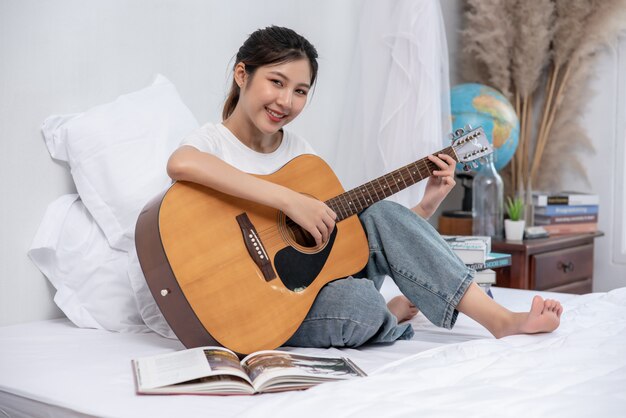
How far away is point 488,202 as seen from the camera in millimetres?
2590

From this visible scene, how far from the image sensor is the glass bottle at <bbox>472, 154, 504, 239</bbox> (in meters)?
2.57

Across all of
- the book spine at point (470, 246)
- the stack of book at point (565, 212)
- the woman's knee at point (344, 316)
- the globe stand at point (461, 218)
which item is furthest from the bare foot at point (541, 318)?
the stack of book at point (565, 212)

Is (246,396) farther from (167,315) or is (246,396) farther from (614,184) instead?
(614,184)

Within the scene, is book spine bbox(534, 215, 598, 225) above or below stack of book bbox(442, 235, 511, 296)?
below

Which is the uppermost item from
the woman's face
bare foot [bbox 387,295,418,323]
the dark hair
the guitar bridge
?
the dark hair

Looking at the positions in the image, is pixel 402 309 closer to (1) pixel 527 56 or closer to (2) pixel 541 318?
(2) pixel 541 318

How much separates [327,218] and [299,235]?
9cm

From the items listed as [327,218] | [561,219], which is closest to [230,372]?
[327,218]

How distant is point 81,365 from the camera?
1238 mm

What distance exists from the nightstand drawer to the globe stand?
29 cm

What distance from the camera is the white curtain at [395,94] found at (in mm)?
2371

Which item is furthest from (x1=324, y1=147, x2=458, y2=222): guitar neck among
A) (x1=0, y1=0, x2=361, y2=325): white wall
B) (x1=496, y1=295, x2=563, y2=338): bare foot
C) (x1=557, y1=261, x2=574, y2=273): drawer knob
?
(x1=557, y1=261, x2=574, y2=273): drawer knob

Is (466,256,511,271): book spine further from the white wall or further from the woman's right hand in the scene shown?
the white wall

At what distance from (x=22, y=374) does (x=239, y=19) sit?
1.30 metres
